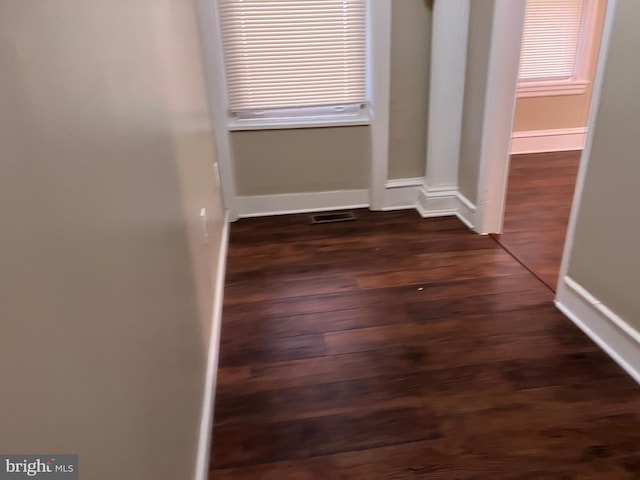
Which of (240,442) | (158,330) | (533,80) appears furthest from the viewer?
(533,80)

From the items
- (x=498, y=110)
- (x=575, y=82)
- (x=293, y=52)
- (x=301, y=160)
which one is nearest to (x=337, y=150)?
(x=301, y=160)

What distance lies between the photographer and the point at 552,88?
4320 mm

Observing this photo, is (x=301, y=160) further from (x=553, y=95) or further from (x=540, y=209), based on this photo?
(x=553, y=95)

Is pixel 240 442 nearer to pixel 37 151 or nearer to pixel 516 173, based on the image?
pixel 37 151

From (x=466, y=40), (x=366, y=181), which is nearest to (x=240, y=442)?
(x=366, y=181)

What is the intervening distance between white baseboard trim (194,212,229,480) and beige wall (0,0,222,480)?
0.23ft

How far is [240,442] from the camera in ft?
5.46

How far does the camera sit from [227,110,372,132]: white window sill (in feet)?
10.3

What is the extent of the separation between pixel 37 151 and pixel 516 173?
379 centimetres

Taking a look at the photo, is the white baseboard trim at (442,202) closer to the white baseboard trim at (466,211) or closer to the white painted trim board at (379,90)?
the white baseboard trim at (466,211)

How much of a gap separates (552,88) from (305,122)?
232 centimetres

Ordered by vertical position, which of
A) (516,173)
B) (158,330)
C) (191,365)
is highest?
(158,330)

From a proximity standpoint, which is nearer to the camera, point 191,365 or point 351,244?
point 191,365

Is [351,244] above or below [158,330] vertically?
below
